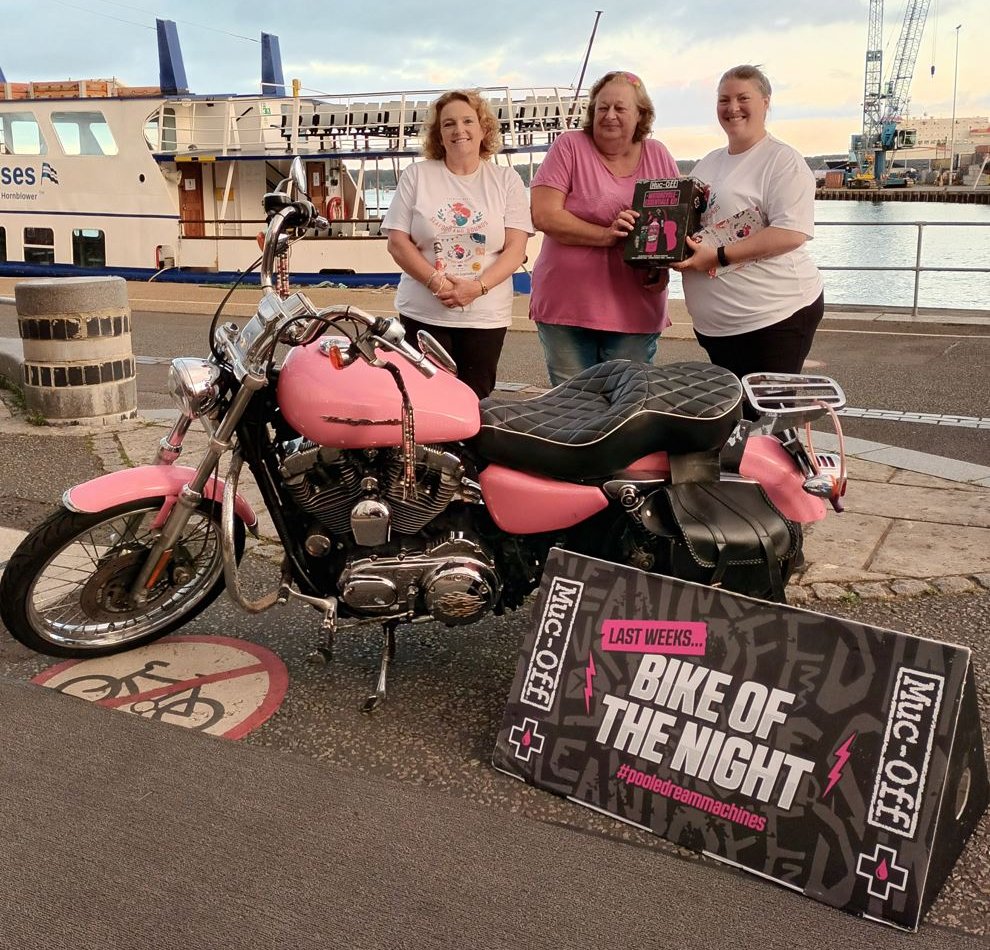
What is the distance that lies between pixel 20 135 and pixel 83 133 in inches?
53.4

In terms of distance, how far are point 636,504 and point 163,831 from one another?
150cm

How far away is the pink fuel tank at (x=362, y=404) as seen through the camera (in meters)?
2.85

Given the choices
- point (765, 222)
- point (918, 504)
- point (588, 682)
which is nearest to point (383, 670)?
point (588, 682)

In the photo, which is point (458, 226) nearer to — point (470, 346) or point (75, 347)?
point (470, 346)

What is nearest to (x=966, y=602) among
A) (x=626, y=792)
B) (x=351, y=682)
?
(x=626, y=792)

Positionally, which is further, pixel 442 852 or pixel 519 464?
pixel 519 464

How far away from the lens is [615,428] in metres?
2.94

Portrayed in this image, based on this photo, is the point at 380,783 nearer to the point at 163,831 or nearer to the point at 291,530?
the point at 163,831

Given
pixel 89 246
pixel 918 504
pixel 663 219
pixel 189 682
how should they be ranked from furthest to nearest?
pixel 89 246, pixel 918 504, pixel 663 219, pixel 189 682

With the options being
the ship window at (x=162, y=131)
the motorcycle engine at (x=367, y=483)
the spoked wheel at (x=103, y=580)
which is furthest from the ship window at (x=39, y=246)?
the motorcycle engine at (x=367, y=483)

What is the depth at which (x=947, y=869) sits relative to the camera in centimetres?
233

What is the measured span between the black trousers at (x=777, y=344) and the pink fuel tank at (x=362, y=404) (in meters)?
1.50

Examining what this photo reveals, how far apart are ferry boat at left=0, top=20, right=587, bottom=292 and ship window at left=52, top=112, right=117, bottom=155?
0.02m

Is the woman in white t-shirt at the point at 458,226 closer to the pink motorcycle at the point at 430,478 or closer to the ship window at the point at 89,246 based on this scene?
the pink motorcycle at the point at 430,478
